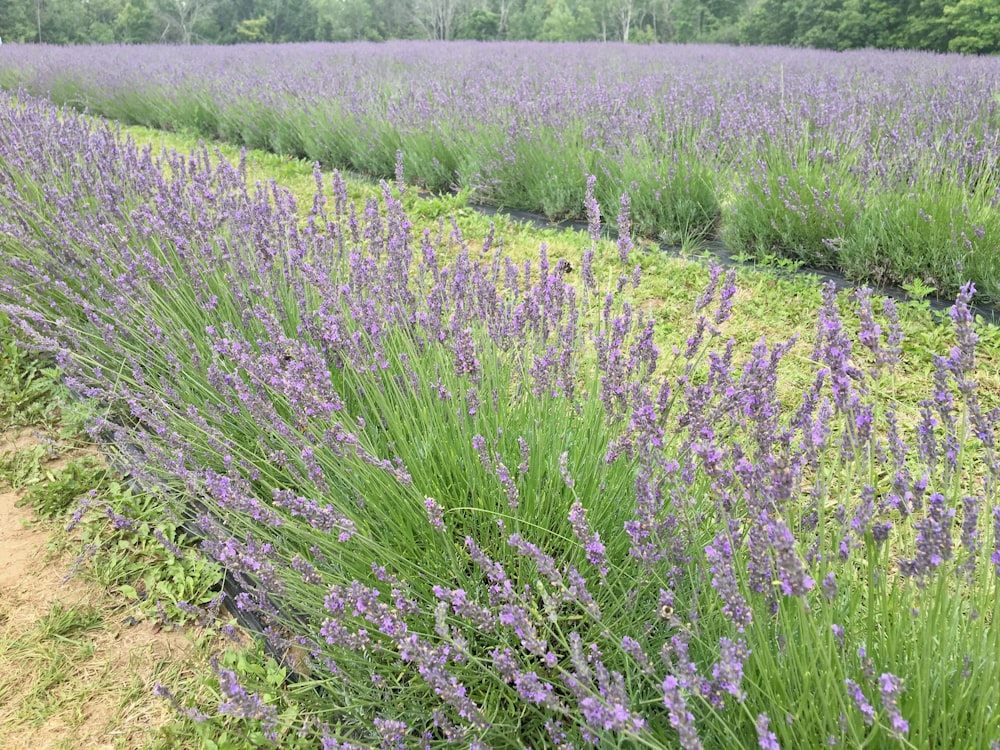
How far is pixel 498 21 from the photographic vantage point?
33750 mm

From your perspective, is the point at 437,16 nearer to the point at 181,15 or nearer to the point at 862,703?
the point at 181,15

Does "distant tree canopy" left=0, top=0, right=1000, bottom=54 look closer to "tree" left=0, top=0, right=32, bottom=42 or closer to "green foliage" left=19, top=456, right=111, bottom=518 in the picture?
"tree" left=0, top=0, right=32, bottom=42

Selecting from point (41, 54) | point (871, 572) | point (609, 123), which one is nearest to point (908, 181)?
point (609, 123)

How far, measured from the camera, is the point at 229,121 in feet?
26.9

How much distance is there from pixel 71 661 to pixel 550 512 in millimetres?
1456

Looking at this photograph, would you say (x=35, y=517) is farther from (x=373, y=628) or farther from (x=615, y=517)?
(x=615, y=517)

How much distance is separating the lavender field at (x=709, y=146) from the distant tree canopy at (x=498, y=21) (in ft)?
40.3

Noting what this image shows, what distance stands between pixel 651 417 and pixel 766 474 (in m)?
0.23

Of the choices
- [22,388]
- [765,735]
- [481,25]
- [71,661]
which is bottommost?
[71,661]

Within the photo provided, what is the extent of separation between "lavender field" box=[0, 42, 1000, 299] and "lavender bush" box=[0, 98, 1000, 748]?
149cm

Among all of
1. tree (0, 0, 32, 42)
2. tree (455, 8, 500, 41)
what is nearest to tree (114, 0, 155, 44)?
tree (0, 0, 32, 42)

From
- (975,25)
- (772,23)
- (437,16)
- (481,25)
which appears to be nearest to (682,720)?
(975,25)

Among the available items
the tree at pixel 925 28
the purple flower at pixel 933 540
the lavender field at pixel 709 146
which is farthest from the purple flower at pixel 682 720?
the tree at pixel 925 28

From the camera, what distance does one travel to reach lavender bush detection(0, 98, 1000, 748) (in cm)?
99
